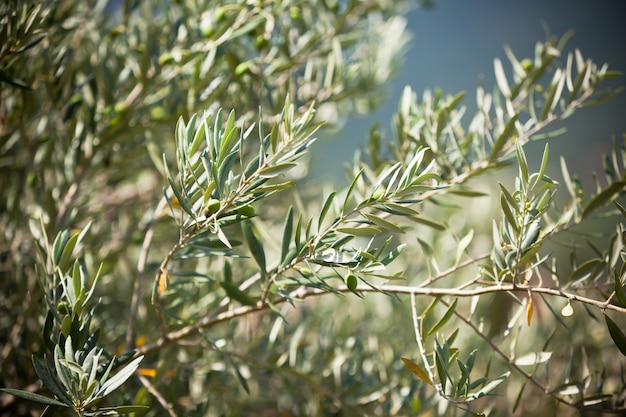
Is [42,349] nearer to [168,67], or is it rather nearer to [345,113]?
[168,67]

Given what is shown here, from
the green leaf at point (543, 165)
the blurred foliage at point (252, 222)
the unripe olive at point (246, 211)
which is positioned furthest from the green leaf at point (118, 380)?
the green leaf at point (543, 165)

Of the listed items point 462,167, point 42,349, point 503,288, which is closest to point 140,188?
point 42,349

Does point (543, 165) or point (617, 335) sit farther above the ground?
point (543, 165)

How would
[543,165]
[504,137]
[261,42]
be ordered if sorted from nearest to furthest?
[543,165]
[504,137]
[261,42]

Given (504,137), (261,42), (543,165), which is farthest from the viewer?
(261,42)

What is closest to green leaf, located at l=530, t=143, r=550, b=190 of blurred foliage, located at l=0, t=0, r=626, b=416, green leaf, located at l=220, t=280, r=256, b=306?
blurred foliage, located at l=0, t=0, r=626, b=416

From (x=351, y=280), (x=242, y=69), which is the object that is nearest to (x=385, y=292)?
(x=351, y=280)

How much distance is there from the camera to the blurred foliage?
1.12 feet

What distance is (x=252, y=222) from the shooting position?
1.59ft

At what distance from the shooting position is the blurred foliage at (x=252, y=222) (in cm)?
34

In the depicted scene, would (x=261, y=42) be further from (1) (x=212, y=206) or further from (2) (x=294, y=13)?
(1) (x=212, y=206)

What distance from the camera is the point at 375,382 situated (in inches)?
22.1

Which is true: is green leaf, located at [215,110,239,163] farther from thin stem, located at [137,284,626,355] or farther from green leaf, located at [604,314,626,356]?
green leaf, located at [604,314,626,356]

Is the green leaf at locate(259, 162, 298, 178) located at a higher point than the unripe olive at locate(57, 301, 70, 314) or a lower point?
higher
